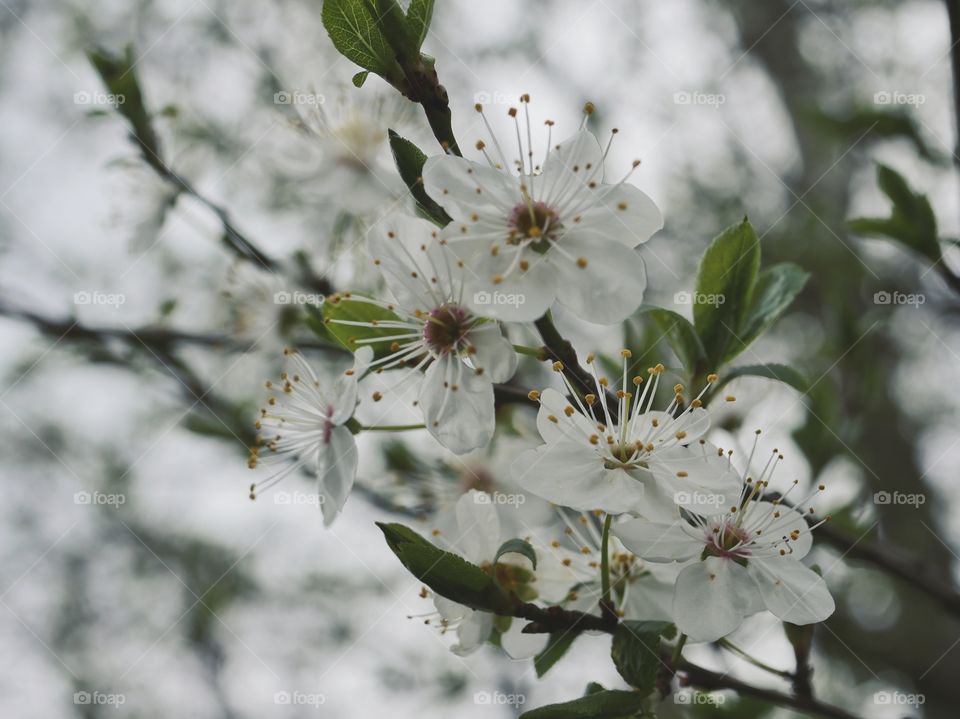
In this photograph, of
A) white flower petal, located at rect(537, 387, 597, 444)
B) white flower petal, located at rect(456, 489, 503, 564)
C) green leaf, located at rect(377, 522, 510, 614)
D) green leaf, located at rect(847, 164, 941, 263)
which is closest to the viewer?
green leaf, located at rect(377, 522, 510, 614)

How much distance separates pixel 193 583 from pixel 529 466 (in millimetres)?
3296

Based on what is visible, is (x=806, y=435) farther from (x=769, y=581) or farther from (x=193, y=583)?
(x=193, y=583)

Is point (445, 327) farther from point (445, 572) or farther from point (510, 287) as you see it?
point (445, 572)

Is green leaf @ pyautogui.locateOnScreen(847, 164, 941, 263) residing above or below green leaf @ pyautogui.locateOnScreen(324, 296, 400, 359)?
above

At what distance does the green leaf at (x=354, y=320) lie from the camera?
35.1 inches

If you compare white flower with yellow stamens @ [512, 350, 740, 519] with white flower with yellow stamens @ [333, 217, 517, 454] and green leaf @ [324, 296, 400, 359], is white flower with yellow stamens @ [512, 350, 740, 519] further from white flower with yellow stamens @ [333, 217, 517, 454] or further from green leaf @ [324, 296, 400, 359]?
green leaf @ [324, 296, 400, 359]

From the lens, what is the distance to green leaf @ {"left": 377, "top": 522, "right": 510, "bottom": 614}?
729 mm

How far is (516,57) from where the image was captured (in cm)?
404

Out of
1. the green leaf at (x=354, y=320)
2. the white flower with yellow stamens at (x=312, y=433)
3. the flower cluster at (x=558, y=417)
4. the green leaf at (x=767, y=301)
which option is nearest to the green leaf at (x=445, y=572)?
the flower cluster at (x=558, y=417)

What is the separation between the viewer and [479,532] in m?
0.95

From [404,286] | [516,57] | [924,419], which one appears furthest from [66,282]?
[924,419]

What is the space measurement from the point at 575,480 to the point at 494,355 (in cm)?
17

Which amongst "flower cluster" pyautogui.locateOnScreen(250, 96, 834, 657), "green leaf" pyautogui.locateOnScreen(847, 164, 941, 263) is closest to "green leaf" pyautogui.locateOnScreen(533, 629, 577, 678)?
"flower cluster" pyautogui.locateOnScreen(250, 96, 834, 657)

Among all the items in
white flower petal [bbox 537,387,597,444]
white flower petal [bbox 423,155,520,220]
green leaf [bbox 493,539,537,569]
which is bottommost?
green leaf [bbox 493,539,537,569]
